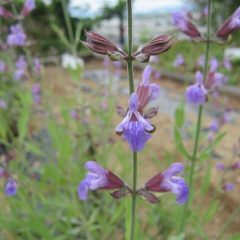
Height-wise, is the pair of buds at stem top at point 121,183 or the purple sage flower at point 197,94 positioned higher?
the purple sage flower at point 197,94

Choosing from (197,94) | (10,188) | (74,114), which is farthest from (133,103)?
(74,114)

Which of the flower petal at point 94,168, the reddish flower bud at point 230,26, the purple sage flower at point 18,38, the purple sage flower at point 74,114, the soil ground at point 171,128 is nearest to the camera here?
the flower petal at point 94,168

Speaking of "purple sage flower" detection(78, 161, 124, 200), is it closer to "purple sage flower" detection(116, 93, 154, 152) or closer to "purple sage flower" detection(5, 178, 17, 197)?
"purple sage flower" detection(116, 93, 154, 152)

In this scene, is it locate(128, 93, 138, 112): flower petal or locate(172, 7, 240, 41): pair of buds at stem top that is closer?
locate(128, 93, 138, 112): flower petal

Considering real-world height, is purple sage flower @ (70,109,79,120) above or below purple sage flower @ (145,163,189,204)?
below

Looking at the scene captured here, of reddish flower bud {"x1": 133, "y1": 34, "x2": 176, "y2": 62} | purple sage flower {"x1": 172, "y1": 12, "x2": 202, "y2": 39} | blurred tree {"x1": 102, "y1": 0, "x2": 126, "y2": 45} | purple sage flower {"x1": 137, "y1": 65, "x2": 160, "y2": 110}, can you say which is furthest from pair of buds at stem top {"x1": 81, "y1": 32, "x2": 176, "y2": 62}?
blurred tree {"x1": 102, "y1": 0, "x2": 126, "y2": 45}

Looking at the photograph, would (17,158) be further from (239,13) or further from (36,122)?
(36,122)

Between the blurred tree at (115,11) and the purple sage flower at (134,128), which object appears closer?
the purple sage flower at (134,128)

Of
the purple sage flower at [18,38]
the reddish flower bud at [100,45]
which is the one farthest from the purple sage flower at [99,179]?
the purple sage flower at [18,38]

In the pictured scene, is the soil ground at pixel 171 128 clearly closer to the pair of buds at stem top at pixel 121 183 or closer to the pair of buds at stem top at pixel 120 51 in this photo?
the pair of buds at stem top at pixel 121 183

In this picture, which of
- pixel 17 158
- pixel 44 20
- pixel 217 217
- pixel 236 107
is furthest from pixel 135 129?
pixel 44 20
